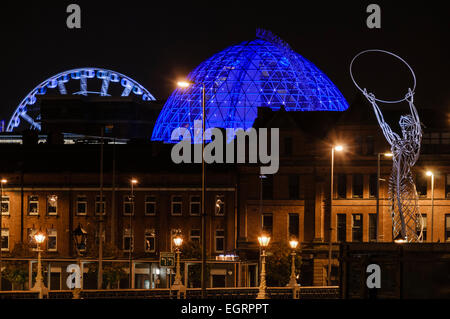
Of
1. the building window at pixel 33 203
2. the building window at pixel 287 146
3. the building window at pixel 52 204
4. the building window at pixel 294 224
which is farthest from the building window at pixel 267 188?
the building window at pixel 33 203

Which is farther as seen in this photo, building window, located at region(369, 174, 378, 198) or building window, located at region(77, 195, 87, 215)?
building window, located at region(77, 195, 87, 215)

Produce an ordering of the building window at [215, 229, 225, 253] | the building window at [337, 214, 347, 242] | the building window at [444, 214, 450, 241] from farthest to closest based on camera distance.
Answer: the building window at [215, 229, 225, 253] < the building window at [337, 214, 347, 242] < the building window at [444, 214, 450, 241]

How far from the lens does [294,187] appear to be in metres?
99.1

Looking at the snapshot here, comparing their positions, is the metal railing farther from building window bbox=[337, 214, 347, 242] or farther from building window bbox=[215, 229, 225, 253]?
building window bbox=[215, 229, 225, 253]

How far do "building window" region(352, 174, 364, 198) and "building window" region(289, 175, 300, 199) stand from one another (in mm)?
4659

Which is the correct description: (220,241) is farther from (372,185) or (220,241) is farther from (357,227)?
(372,185)

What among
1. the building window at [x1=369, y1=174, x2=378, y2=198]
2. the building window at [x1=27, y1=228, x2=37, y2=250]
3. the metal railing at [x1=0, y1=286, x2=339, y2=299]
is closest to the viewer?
the metal railing at [x1=0, y1=286, x2=339, y2=299]

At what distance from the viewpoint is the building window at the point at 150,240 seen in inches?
3861

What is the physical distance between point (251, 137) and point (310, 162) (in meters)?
5.48

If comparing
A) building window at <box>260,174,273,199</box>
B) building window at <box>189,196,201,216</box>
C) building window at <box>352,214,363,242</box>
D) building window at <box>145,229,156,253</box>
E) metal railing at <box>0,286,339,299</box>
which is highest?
building window at <box>260,174,273,199</box>

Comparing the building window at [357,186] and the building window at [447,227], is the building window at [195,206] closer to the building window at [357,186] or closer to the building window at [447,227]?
the building window at [357,186]

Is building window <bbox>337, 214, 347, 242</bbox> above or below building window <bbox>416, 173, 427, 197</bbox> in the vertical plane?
below

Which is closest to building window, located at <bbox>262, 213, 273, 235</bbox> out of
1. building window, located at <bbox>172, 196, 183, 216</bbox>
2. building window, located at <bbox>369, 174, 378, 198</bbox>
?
building window, located at <bbox>172, 196, 183, 216</bbox>

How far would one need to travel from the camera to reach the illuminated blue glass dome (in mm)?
126938
